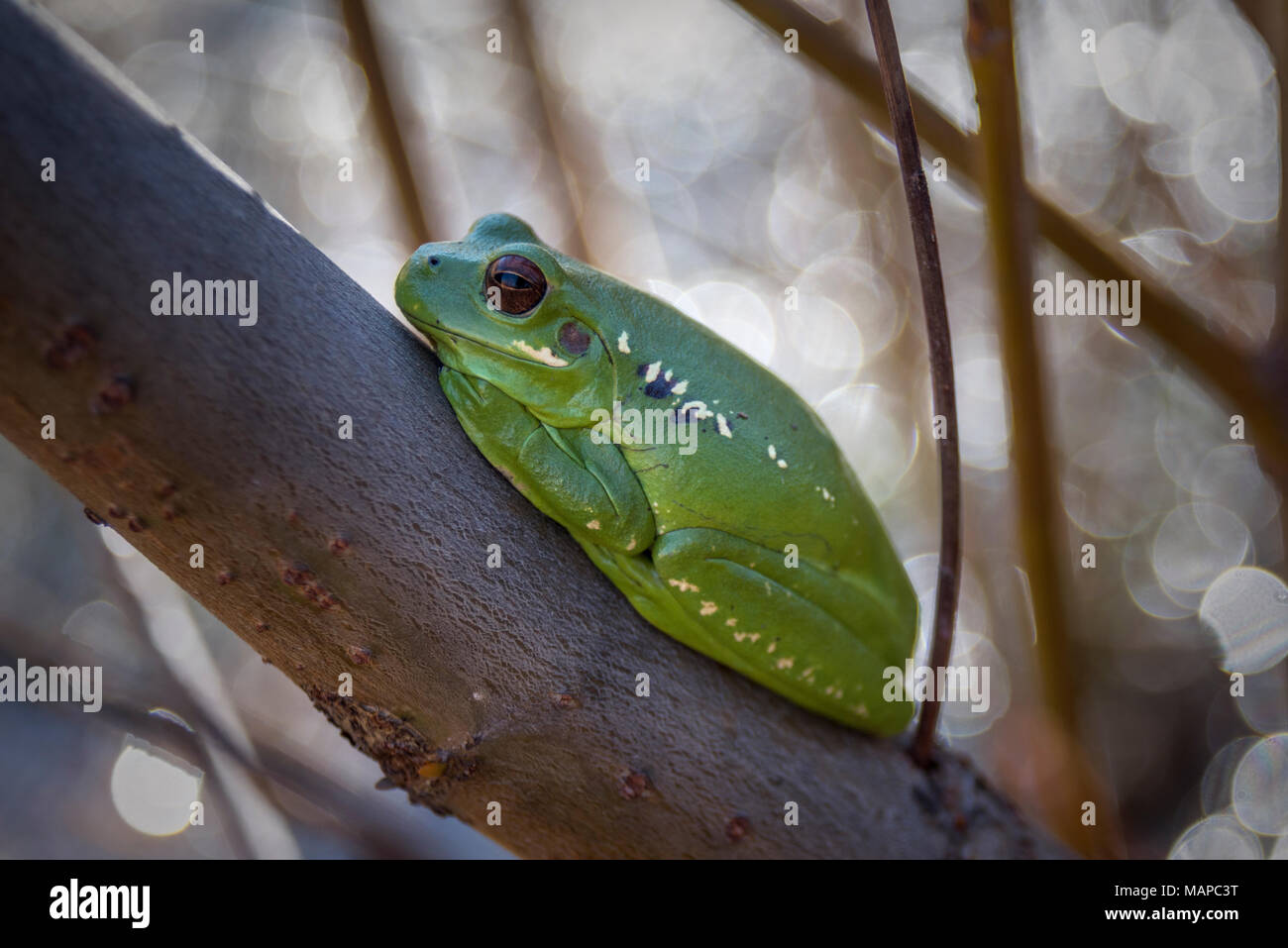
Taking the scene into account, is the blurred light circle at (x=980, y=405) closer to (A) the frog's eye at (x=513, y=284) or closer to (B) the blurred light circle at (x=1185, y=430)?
(B) the blurred light circle at (x=1185, y=430)

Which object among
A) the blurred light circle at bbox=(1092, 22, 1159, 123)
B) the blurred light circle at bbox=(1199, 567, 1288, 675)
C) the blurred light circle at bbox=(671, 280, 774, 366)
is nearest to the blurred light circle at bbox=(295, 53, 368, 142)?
the blurred light circle at bbox=(671, 280, 774, 366)

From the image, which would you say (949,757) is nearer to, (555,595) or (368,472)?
(555,595)

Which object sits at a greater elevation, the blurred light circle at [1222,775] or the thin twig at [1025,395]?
the thin twig at [1025,395]

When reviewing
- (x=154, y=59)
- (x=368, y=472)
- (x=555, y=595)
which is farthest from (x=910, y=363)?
(x=154, y=59)

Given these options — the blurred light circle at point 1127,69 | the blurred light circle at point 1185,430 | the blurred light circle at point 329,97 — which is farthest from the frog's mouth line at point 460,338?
the blurred light circle at point 1185,430

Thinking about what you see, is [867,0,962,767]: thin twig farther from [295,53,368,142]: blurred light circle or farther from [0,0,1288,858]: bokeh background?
[295,53,368,142]: blurred light circle

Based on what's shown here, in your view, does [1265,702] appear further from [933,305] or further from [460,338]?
[460,338]
